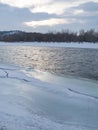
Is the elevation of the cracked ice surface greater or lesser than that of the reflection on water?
greater

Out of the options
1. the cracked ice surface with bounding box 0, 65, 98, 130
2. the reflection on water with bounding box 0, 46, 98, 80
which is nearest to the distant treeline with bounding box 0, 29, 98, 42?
the reflection on water with bounding box 0, 46, 98, 80

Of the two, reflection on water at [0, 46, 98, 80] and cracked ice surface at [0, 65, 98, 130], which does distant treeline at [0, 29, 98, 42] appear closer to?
reflection on water at [0, 46, 98, 80]

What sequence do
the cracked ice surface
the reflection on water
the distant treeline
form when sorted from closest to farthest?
the cracked ice surface
the reflection on water
the distant treeline

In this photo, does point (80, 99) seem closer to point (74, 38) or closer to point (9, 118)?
point (9, 118)

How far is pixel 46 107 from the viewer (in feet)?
35.3

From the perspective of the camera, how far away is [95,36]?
104438mm

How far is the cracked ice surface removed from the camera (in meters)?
8.23

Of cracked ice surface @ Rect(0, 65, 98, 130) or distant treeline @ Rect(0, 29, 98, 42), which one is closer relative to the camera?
cracked ice surface @ Rect(0, 65, 98, 130)

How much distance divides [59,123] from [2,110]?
188 cm

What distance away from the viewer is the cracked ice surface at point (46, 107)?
324 inches

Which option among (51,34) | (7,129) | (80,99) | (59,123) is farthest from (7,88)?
(51,34)

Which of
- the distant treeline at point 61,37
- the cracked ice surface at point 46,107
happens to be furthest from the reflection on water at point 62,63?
the distant treeline at point 61,37

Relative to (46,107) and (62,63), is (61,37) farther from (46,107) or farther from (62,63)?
(46,107)

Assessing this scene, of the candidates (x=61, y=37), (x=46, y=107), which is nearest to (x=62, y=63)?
(x=46, y=107)
